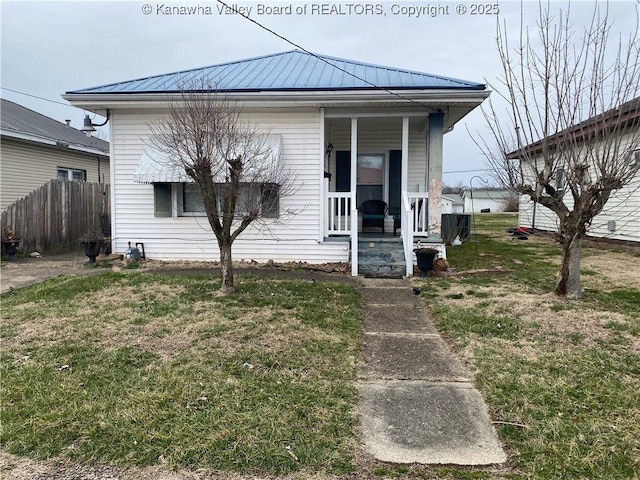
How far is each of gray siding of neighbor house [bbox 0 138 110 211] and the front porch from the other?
31.1 ft

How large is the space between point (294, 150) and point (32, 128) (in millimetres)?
10063

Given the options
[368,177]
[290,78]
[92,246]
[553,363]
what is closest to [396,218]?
[368,177]

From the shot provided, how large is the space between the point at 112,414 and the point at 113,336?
1737mm

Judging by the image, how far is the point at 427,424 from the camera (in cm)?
277

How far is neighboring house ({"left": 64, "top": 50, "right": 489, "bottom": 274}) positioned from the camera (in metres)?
8.23

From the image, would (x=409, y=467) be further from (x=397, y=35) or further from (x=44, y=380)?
(x=397, y=35)

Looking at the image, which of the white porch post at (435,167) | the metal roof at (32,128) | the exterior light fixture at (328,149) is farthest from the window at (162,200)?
the metal roof at (32,128)

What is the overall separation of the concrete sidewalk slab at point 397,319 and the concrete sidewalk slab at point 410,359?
0.22 meters

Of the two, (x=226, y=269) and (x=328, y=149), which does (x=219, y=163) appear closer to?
(x=226, y=269)

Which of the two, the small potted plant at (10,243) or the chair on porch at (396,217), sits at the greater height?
the chair on porch at (396,217)

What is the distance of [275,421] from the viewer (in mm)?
2729

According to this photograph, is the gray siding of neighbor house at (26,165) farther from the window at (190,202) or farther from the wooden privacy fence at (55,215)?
the window at (190,202)

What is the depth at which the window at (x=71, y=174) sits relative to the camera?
→ 14.6 metres

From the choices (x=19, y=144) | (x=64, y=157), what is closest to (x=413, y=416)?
(x=19, y=144)
